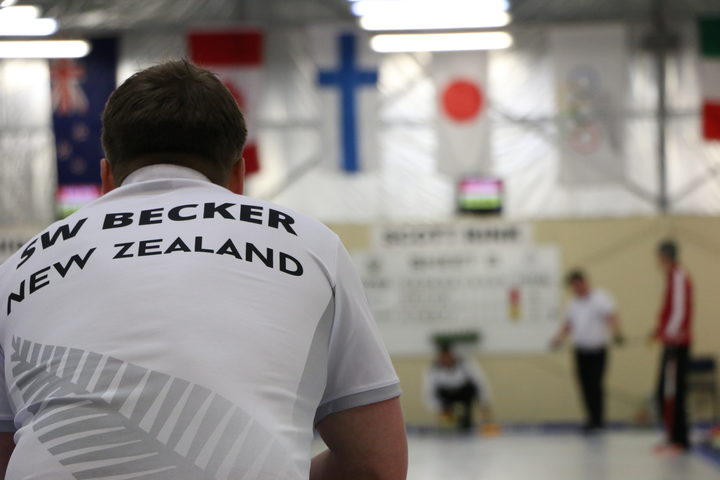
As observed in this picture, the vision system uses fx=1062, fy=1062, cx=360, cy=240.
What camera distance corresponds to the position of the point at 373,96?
489 inches

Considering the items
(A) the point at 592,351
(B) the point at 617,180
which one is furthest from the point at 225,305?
(B) the point at 617,180

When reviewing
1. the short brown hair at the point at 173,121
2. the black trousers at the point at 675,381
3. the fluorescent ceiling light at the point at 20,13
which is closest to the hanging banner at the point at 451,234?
the black trousers at the point at 675,381

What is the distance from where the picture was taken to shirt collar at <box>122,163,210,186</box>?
1.33 meters

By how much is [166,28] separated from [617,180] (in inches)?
235

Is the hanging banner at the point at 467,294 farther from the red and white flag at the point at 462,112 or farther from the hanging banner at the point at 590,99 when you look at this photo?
the red and white flag at the point at 462,112

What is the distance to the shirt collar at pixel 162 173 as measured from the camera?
133 centimetres

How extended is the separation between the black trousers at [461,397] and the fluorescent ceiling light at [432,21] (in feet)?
13.5

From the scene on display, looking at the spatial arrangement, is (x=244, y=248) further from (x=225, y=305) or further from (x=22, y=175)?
(x=22, y=175)

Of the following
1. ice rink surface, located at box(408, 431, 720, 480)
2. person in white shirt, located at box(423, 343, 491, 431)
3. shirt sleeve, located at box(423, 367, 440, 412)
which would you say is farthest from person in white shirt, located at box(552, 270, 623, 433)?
shirt sleeve, located at box(423, 367, 440, 412)

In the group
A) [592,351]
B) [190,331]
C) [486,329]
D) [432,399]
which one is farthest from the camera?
[486,329]

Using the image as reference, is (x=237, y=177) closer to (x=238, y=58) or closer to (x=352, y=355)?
(x=352, y=355)

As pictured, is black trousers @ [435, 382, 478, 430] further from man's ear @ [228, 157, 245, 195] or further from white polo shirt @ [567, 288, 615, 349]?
man's ear @ [228, 157, 245, 195]

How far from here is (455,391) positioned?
12.4 m

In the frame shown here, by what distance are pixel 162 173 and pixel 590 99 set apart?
1216 centimetres
